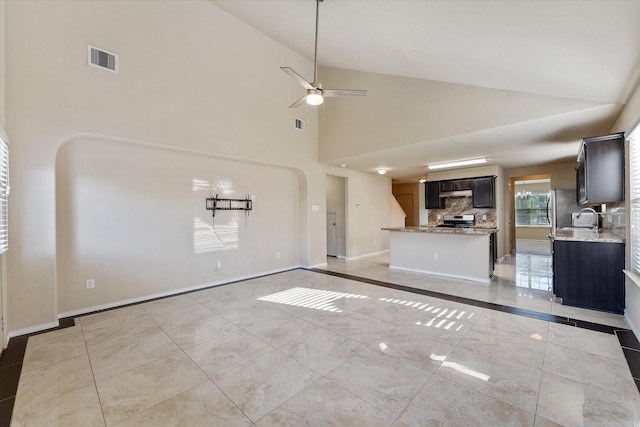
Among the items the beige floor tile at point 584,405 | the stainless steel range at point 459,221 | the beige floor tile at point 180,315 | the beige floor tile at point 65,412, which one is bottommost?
the beige floor tile at point 65,412

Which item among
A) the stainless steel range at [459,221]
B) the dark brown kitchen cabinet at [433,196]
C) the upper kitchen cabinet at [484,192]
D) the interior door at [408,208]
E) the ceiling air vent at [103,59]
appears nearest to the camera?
the ceiling air vent at [103,59]

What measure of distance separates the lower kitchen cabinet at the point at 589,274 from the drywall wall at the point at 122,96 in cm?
471

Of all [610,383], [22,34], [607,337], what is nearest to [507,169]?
[607,337]

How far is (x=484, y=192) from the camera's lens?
6652 millimetres

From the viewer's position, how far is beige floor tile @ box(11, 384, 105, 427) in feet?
5.42

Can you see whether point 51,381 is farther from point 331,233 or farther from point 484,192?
point 484,192

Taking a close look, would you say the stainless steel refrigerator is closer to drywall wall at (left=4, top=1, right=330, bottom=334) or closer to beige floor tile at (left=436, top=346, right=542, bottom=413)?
beige floor tile at (left=436, top=346, right=542, bottom=413)

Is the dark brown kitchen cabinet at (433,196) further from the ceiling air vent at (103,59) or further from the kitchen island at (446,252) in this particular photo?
the ceiling air vent at (103,59)

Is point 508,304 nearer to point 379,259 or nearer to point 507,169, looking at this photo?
point 379,259

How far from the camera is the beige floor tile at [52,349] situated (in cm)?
236

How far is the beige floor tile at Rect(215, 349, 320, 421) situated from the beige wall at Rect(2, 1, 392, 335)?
8.56 ft

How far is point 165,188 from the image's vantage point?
13.6 ft

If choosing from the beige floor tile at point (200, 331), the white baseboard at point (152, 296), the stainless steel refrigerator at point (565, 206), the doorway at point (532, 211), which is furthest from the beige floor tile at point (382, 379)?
the doorway at point (532, 211)

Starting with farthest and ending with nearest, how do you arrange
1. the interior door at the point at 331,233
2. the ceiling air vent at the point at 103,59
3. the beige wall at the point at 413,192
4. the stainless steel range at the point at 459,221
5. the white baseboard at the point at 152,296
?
the beige wall at the point at 413,192
the interior door at the point at 331,233
the stainless steel range at the point at 459,221
the white baseboard at the point at 152,296
the ceiling air vent at the point at 103,59
